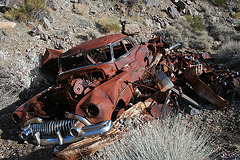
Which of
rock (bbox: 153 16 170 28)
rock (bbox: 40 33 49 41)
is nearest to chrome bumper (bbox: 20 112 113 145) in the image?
rock (bbox: 40 33 49 41)

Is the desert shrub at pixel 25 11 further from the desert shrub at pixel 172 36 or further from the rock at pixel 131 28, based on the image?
the desert shrub at pixel 172 36

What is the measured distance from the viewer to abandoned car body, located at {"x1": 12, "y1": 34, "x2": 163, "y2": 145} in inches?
126

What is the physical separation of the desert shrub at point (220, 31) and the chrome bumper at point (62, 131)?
1182 cm

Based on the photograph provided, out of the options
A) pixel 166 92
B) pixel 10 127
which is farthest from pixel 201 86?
pixel 10 127

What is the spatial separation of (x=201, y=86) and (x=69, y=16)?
29.3 ft

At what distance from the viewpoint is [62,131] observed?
3.35 metres

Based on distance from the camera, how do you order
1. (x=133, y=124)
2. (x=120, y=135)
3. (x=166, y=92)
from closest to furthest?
(x=120, y=135)
(x=133, y=124)
(x=166, y=92)

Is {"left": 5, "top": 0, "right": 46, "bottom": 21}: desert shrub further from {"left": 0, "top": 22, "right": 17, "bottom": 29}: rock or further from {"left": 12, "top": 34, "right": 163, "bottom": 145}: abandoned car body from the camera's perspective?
{"left": 12, "top": 34, "right": 163, "bottom": 145}: abandoned car body

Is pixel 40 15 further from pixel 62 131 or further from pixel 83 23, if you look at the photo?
pixel 62 131

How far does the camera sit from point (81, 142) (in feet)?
10.2

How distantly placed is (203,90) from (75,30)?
7494 mm

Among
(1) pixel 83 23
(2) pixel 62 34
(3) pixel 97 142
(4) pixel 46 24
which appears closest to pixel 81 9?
(1) pixel 83 23

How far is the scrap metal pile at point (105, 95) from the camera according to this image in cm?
324

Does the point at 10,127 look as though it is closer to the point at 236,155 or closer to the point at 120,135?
the point at 120,135
